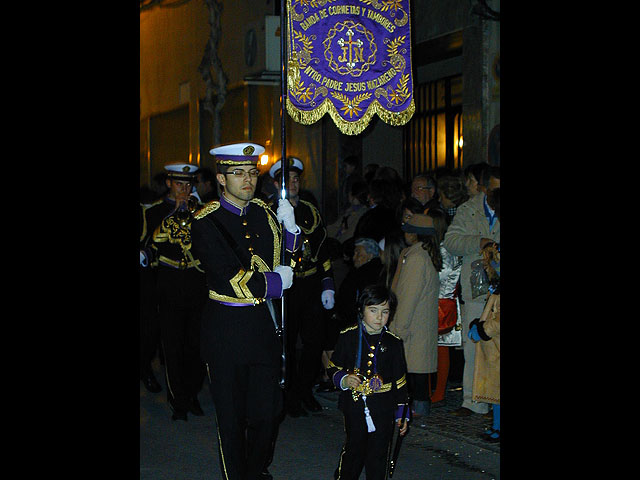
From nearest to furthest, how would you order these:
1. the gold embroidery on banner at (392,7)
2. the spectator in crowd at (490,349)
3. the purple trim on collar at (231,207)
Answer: the purple trim on collar at (231,207), the spectator in crowd at (490,349), the gold embroidery on banner at (392,7)

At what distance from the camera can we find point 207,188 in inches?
459

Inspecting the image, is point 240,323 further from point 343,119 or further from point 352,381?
point 343,119

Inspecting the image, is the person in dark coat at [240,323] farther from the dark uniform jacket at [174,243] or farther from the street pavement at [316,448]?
the dark uniform jacket at [174,243]

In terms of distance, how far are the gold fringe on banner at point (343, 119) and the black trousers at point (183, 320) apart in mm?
2346

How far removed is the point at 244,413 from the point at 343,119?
96.0 inches

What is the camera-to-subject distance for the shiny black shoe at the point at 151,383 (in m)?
9.85

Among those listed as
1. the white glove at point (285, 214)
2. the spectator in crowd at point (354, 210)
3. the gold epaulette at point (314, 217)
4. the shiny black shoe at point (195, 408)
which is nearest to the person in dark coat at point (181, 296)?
the shiny black shoe at point (195, 408)

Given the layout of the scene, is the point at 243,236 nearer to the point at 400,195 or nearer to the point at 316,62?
the point at 316,62

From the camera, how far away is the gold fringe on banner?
274 inches

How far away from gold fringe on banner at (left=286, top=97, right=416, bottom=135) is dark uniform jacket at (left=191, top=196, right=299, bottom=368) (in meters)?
1.27

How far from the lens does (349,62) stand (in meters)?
7.18

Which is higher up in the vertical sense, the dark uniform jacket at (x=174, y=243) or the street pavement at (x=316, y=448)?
the dark uniform jacket at (x=174, y=243)

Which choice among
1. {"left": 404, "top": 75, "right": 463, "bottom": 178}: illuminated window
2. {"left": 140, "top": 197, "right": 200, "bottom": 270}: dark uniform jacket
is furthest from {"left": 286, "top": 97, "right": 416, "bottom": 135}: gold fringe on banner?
{"left": 404, "top": 75, "right": 463, "bottom": 178}: illuminated window
